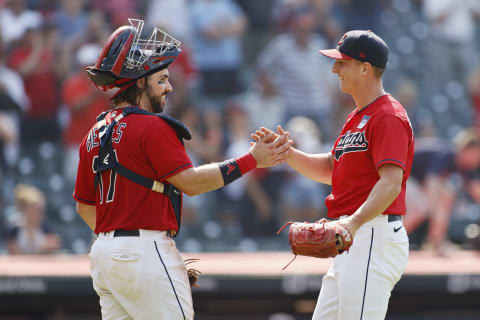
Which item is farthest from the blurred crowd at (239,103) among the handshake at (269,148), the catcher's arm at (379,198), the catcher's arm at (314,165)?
the catcher's arm at (379,198)

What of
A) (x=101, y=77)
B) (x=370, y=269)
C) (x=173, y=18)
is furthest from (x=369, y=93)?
(x=173, y=18)

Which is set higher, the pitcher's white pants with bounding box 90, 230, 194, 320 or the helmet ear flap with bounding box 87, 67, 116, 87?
the helmet ear flap with bounding box 87, 67, 116, 87

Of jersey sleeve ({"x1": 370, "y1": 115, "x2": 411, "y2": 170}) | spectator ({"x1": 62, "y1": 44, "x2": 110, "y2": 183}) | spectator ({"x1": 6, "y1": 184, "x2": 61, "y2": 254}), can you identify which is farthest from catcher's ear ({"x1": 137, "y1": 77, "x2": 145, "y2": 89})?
spectator ({"x1": 62, "y1": 44, "x2": 110, "y2": 183})

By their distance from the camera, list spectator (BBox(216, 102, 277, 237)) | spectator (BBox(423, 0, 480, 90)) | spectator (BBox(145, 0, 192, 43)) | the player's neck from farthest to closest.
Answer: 1. spectator (BBox(423, 0, 480, 90))
2. spectator (BBox(145, 0, 192, 43))
3. spectator (BBox(216, 102, 277, 237))
4. the player's neck

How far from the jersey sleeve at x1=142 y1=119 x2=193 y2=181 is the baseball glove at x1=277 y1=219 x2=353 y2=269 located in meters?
0.59

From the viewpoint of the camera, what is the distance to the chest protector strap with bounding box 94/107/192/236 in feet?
10.0

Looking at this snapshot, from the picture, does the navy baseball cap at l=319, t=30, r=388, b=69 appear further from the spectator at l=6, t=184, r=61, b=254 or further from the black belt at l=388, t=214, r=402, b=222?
the spectator at l=6, t=184, r=61, b=254

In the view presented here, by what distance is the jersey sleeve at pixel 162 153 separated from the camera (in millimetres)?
3008

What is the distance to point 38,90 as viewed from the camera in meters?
7.72

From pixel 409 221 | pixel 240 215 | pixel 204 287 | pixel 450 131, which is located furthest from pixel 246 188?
pixel 450 131

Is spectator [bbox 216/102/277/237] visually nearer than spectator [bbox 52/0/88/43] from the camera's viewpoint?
Yes

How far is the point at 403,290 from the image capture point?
5.62 metres

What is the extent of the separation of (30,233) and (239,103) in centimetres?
270

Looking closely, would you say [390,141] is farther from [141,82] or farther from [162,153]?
[141,82]
